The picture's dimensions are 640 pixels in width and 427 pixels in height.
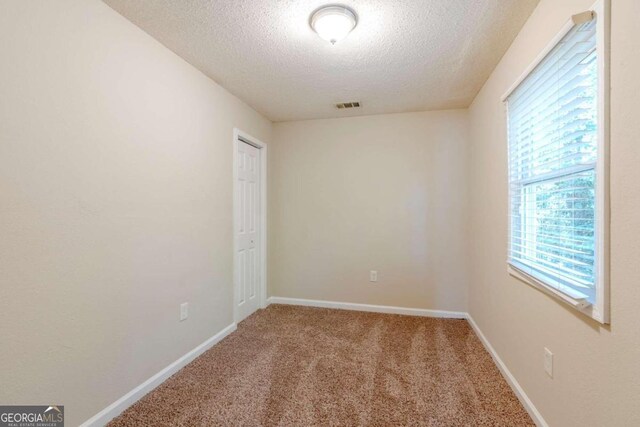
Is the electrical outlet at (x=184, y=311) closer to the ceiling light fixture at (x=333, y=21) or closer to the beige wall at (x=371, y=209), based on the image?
the beige wall at (x=371, y=209)

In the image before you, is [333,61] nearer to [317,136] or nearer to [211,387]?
[317,136]

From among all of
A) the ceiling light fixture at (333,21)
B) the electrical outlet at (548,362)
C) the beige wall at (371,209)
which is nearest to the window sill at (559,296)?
the electrical outlet at (548,362)

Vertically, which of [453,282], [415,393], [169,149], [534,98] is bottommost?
[415,393]

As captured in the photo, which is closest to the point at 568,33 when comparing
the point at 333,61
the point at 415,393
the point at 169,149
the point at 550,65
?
the point at 550,65

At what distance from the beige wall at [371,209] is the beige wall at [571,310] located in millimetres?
846

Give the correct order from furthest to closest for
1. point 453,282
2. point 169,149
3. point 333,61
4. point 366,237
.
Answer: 1. point 366,237
2. point 453,282
3. point 333,61
4. point 169,149

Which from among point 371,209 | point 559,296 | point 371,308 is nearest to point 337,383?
point 559,296

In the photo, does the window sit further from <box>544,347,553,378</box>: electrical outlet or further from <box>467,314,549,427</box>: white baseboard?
<box>467,314,549,427</box>: white baseboard

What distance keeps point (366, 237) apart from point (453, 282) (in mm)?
1106

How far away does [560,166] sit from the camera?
1.46 metres

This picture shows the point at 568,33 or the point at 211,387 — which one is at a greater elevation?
the point at 568,33

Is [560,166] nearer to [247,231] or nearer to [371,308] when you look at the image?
[371,308]

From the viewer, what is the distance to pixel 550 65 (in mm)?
1519

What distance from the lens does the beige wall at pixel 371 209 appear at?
133 inches
